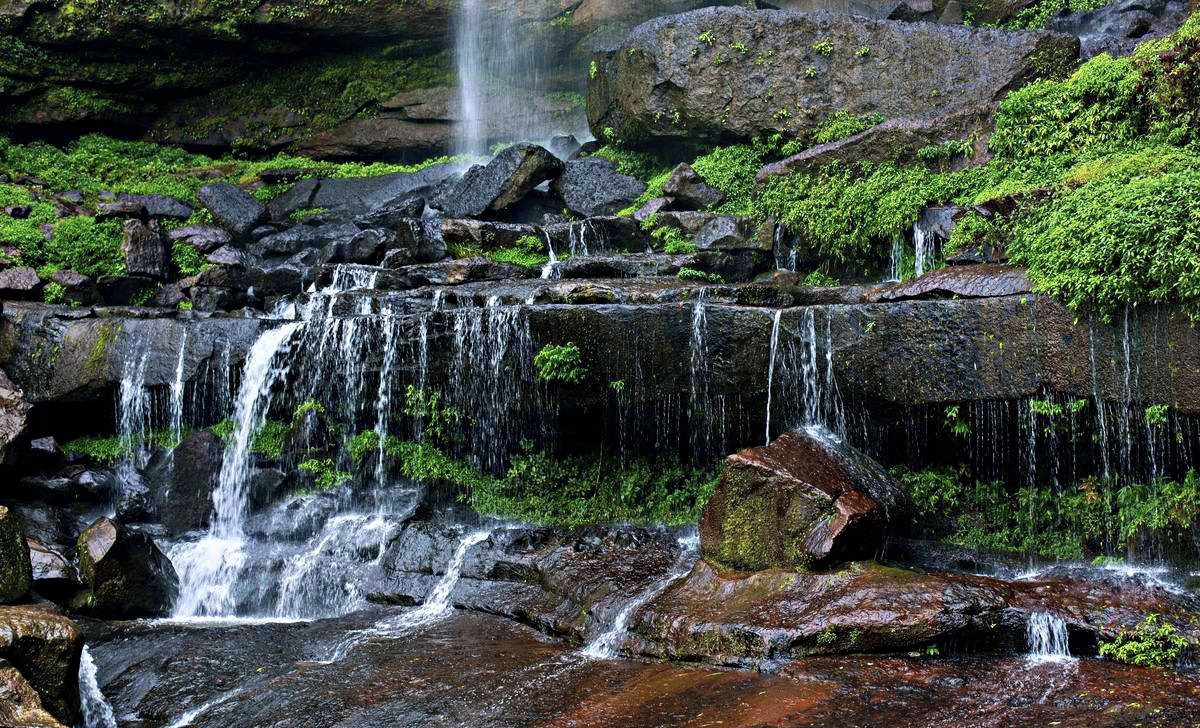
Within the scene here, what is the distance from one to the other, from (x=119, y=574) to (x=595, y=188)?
1232cm

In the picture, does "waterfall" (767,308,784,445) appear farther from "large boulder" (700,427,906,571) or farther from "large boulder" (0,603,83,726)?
"large boulder" (0,603,83,726)

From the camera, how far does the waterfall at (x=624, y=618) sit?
7996 mm

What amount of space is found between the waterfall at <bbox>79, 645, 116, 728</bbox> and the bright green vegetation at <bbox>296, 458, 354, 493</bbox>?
15.5 ft

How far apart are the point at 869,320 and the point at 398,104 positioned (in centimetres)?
1853

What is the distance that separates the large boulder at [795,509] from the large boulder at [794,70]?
10.4 meters

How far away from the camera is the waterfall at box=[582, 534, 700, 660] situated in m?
8.00

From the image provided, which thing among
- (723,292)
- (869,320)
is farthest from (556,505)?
(869,320)

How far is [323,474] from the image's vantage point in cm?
1281

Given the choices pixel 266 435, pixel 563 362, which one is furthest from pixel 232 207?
pixel 563 362

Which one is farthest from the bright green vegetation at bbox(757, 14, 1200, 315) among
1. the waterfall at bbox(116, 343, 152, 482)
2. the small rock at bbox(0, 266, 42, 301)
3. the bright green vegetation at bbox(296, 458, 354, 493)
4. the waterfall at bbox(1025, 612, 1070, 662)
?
the small rock at bbox(0, 266, 42, 301)

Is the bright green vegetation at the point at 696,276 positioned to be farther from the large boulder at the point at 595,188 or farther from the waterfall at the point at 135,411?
the waterfall at the point at 135,411

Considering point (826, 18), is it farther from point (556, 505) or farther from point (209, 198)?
point (209, 198)

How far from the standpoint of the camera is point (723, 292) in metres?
12.1

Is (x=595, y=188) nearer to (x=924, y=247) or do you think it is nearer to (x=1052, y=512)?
(x=924, y=247)
